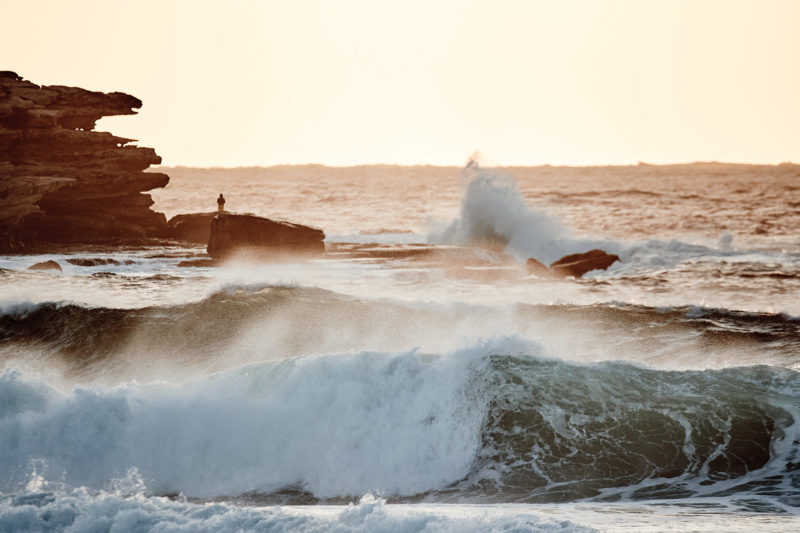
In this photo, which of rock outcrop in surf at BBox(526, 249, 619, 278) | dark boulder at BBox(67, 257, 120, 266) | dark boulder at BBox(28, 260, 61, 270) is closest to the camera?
dark boulder at BBox(28, 260, 61, 270)

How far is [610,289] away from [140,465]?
50.5 ft

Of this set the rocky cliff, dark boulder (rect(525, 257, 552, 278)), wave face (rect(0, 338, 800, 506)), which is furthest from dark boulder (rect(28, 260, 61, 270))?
dark boulder (rect(525, 257, 552, 278))

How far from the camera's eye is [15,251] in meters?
27.3

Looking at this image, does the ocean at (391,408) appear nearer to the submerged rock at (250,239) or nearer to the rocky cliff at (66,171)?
the submerged rock at (250,239)

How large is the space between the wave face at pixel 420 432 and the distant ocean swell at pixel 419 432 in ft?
0.07

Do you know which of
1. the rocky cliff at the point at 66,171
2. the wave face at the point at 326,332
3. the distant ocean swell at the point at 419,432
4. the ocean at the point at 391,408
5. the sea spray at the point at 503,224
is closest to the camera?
the ocean at the point at 391,408

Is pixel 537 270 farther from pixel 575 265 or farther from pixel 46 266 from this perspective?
pixel 46 266

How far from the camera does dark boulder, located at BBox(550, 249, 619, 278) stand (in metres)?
25.9

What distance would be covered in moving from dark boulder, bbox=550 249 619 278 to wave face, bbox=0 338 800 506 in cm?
1379

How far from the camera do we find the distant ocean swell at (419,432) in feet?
31.6

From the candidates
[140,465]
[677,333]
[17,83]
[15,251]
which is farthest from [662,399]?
[17,83]

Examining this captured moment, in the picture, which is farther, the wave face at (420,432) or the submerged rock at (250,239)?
the submerged rock at (250,239)

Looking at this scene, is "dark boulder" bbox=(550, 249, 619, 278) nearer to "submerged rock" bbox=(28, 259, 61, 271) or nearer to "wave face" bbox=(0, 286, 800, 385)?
"wave face" bbox=(0, 286, 800, 385)

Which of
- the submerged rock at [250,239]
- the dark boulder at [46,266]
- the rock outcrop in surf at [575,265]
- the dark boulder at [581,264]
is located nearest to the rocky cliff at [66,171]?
the dark boulder at [46,266]
